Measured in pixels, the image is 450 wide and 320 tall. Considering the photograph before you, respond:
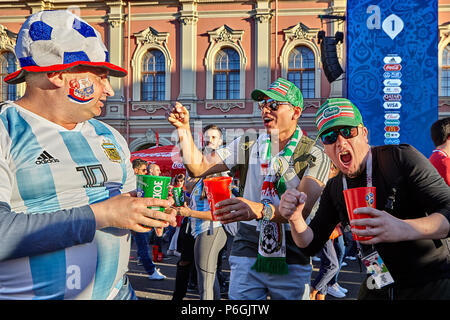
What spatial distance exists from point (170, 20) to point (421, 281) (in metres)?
18.3

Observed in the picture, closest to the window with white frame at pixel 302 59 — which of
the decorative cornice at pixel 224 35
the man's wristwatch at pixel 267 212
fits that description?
the decorative cornice at pixel 224 35

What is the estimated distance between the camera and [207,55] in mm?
18641

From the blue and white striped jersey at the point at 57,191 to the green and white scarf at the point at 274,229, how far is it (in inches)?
46.1

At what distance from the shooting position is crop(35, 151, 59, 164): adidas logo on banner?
171cm

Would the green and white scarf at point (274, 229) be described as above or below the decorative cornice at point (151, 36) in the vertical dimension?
below

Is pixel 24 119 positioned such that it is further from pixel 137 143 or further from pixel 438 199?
pixel 137 143

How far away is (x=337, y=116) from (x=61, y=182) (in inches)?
58.4

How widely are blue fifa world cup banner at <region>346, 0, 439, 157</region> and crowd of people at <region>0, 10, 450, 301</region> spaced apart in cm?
515

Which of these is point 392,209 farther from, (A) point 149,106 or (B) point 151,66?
(B) point 151,66

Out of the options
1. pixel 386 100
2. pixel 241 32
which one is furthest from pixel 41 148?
pixel 241 32

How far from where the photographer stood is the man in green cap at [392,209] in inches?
79.5

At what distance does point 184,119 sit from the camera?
9.17ft

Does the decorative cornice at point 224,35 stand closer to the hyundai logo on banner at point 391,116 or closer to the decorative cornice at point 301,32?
the decorative cornice at point 301,32

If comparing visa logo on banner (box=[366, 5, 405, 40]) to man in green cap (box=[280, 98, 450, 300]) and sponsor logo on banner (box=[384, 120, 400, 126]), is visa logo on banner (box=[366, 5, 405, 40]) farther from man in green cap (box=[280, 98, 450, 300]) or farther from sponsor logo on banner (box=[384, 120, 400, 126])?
man in green cap (box=[280, 98, 450, 300])
